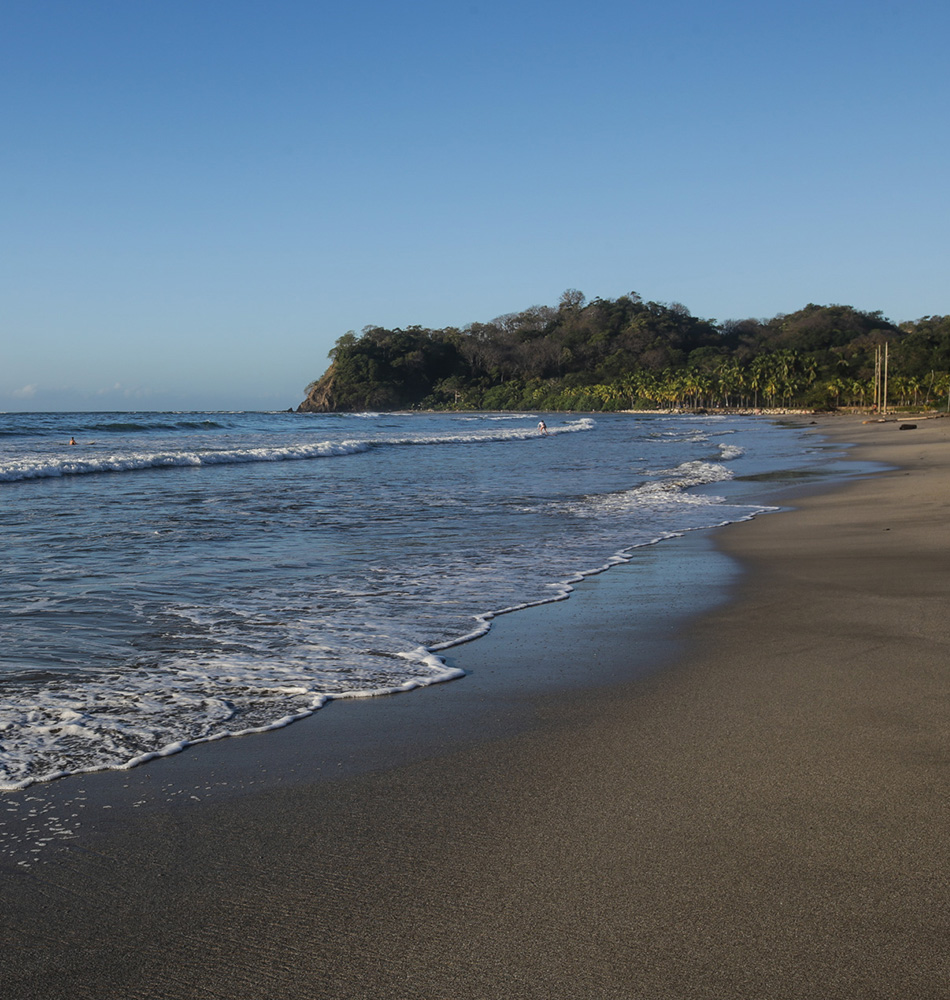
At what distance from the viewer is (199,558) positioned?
9.45 m

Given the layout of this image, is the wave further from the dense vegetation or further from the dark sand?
the dense vegetation

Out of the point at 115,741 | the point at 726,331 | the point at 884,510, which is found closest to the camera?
the point at 115,741

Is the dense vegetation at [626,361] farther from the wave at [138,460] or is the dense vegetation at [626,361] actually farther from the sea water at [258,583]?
the sea water at [258,583]

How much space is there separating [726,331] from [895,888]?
180539 millimetres

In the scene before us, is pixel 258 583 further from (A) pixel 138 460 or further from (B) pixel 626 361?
(B) pixel 626 361

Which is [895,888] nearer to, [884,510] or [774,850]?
[774,850]

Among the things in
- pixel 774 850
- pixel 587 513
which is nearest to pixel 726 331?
pixel 587 513

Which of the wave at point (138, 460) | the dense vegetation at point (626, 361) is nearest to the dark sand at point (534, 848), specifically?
the wave at point (138, 460)

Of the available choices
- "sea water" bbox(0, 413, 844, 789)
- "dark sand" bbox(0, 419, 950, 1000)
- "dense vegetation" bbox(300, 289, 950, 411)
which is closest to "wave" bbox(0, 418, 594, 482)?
"sea water" bbox(0, 413, 844, 789)

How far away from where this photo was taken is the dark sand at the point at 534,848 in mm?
2264

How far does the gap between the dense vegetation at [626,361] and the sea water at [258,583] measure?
260 feet

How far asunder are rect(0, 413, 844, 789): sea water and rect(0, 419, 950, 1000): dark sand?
563 millimetres

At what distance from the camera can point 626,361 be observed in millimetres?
152250

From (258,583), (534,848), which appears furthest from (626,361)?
(534,848)
